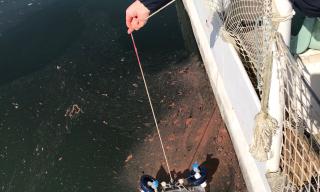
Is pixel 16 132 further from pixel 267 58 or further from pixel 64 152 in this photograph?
pixel 267 58

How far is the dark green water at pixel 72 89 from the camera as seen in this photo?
6816 mm

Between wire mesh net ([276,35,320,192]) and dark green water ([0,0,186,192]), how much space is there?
2.79m

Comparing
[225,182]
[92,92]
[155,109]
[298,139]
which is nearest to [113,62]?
[92,92]

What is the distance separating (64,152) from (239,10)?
3.81 metres

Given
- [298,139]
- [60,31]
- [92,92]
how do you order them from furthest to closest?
1. [60,31]
2. [92,92]
3. [298,139]

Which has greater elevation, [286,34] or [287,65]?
[286,34]

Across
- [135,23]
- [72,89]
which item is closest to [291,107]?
[135,23]

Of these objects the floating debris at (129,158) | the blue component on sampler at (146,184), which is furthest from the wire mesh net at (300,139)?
the floating debris at (129,158)

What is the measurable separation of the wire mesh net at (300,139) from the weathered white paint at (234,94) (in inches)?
13.8

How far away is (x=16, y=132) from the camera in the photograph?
7.63 metres

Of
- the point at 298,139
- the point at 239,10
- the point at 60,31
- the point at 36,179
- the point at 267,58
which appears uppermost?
the point at 267,58

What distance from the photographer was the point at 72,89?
8383 mm

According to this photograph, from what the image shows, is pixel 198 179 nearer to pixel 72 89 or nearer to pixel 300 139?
pixel 300 139

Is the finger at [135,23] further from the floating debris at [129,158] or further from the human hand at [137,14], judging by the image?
the floating debris at [129,158]
